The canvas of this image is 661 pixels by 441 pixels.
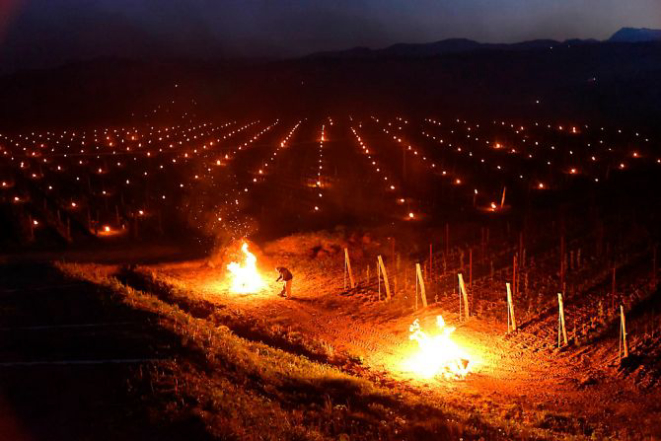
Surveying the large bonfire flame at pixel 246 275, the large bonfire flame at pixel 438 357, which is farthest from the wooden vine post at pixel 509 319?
the large bonfire flame at pixel 246 275

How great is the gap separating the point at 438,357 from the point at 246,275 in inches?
331

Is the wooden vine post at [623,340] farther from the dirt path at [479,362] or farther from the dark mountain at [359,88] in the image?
the dark mountain at [359,88]

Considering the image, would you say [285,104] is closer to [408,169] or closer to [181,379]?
[408,169]

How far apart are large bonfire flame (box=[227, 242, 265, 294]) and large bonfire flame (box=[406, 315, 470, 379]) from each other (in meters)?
6.39

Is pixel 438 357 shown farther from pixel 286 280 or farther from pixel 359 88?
pixel 359 88

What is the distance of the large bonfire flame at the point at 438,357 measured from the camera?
39.2ft

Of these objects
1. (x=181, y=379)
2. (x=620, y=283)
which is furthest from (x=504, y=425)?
(x=620, y=283)

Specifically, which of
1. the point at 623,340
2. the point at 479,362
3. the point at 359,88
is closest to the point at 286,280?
the point at 479,362

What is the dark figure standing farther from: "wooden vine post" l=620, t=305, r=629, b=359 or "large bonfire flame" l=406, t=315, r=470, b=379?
"wooden vine post" l=620, t=305, r=629, b=359

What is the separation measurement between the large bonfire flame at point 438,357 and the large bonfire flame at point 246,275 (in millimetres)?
6388

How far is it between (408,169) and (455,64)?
452 feet

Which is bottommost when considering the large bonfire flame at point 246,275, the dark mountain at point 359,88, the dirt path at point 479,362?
the dirt path at point 479,362

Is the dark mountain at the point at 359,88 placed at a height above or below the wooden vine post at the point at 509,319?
above

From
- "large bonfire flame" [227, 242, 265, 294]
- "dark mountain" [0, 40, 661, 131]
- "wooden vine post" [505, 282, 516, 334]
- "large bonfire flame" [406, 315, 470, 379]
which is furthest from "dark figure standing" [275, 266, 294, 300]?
"dark mountain" [0, 40, 661, 131]
